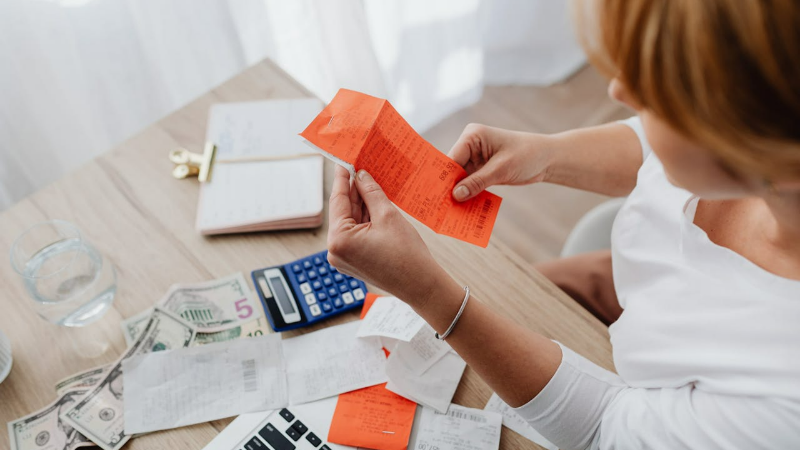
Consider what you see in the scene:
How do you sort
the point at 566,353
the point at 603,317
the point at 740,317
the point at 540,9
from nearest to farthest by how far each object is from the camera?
the point at 740,317
the point at 566,353
the point at 603,317
the point at 540,9

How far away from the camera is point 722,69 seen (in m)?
0.45

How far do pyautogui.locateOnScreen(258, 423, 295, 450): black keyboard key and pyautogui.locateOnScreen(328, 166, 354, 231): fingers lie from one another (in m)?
0.29

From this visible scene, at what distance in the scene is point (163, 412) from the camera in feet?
2.55

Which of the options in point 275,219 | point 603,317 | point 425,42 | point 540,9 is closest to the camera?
point 275,219

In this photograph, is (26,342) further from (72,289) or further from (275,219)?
(275,219)

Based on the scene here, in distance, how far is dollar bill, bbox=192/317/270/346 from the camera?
84 centimetres

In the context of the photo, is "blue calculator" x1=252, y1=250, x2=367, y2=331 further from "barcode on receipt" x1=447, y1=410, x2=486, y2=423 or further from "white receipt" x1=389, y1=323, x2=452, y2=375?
"barcode on receipt" x1=447, y1=410, x2=486, y2=423

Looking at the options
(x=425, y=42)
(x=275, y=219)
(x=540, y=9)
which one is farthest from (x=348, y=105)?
(x=540, y=9)

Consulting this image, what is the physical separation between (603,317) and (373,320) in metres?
0.47

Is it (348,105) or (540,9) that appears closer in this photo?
(348,105)

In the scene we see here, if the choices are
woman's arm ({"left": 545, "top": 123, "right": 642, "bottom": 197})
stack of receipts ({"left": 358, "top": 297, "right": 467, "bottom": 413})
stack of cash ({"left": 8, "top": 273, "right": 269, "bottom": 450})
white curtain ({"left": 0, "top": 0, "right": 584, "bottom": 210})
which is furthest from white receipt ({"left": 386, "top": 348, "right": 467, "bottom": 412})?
white curtain ({"left": 0, "top": 0, "right": 584, "bottom": 210})

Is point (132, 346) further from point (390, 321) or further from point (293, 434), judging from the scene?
point (390, 321)

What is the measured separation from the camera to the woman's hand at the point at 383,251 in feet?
2.35

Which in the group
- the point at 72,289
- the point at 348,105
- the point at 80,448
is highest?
the point at 348,105
